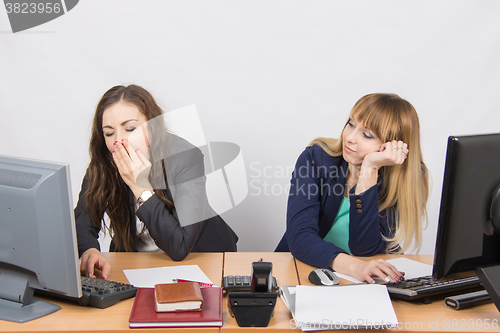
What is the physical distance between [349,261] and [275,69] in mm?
1536

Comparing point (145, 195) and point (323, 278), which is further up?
point (145, 195)

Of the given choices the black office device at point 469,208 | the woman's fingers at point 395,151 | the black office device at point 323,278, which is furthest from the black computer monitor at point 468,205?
the woman's fingers at point 395,151

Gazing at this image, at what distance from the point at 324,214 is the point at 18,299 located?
1.11 m

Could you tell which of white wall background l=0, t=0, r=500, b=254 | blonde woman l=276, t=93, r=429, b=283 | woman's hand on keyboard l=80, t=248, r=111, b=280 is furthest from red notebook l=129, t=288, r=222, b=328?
white wall background l=0, t=0, r=500, b=254

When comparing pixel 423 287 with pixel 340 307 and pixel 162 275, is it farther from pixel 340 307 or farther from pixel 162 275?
pixel 162 275

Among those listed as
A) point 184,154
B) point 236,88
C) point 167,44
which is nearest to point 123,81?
point 167,44

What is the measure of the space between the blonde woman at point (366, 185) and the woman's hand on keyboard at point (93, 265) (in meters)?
0.62

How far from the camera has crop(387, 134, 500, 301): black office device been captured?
2.91ft

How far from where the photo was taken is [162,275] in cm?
126

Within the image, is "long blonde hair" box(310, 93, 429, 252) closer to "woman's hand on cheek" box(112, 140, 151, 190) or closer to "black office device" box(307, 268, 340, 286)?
"black office device" box(307, 268, 340, 286)

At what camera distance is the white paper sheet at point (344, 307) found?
3.08 ft

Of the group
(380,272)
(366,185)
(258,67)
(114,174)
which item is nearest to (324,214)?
(366,185)

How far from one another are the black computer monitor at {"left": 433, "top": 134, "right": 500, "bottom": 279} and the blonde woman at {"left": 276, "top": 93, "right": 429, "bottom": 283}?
0.52 meters

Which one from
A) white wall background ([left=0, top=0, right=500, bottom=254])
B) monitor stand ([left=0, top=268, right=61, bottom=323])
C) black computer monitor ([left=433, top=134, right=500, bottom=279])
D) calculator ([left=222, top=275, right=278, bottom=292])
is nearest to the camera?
black computer monitor ([left=433, top=134, right=500, bottom=279])
